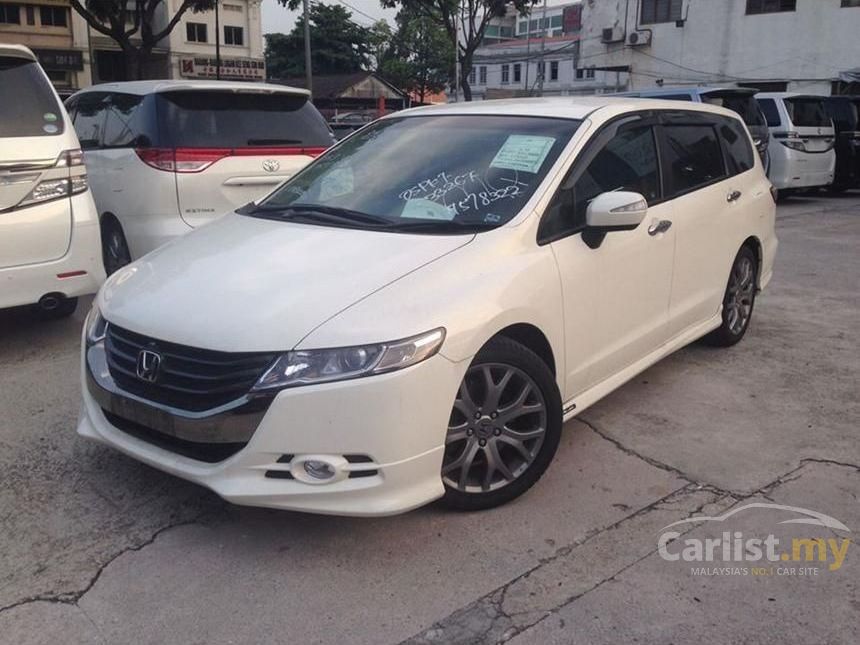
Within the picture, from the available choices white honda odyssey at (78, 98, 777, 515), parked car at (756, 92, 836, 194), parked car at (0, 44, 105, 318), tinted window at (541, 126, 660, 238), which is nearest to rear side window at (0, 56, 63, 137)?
parked car at (0, 44, 105, 318)

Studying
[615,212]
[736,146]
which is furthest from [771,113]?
[615,212]

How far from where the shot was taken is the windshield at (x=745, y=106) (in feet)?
39.4

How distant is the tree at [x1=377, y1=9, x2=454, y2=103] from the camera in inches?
2344

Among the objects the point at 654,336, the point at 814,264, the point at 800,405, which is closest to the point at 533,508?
the point at 654,336

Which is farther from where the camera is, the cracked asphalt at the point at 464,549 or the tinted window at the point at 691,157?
the tinted window at the point at 691,157

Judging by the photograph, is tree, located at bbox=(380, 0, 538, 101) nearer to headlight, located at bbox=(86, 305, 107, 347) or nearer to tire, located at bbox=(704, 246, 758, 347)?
tire, located at bbox=(704, 246, 758, 347)

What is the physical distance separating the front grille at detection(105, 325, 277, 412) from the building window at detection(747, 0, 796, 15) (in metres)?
29.4

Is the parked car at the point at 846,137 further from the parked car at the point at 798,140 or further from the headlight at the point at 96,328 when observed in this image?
the headlight at the point at 96,328

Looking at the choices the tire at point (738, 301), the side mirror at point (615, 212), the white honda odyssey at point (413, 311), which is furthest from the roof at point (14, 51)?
the tire at point (738, 301)

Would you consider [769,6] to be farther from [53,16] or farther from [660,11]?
[53,16]

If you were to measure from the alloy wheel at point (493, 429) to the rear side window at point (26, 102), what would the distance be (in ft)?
11.2

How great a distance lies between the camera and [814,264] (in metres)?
8.53

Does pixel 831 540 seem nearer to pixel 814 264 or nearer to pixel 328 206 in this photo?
pixel 328 206

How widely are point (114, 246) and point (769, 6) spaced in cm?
2755
